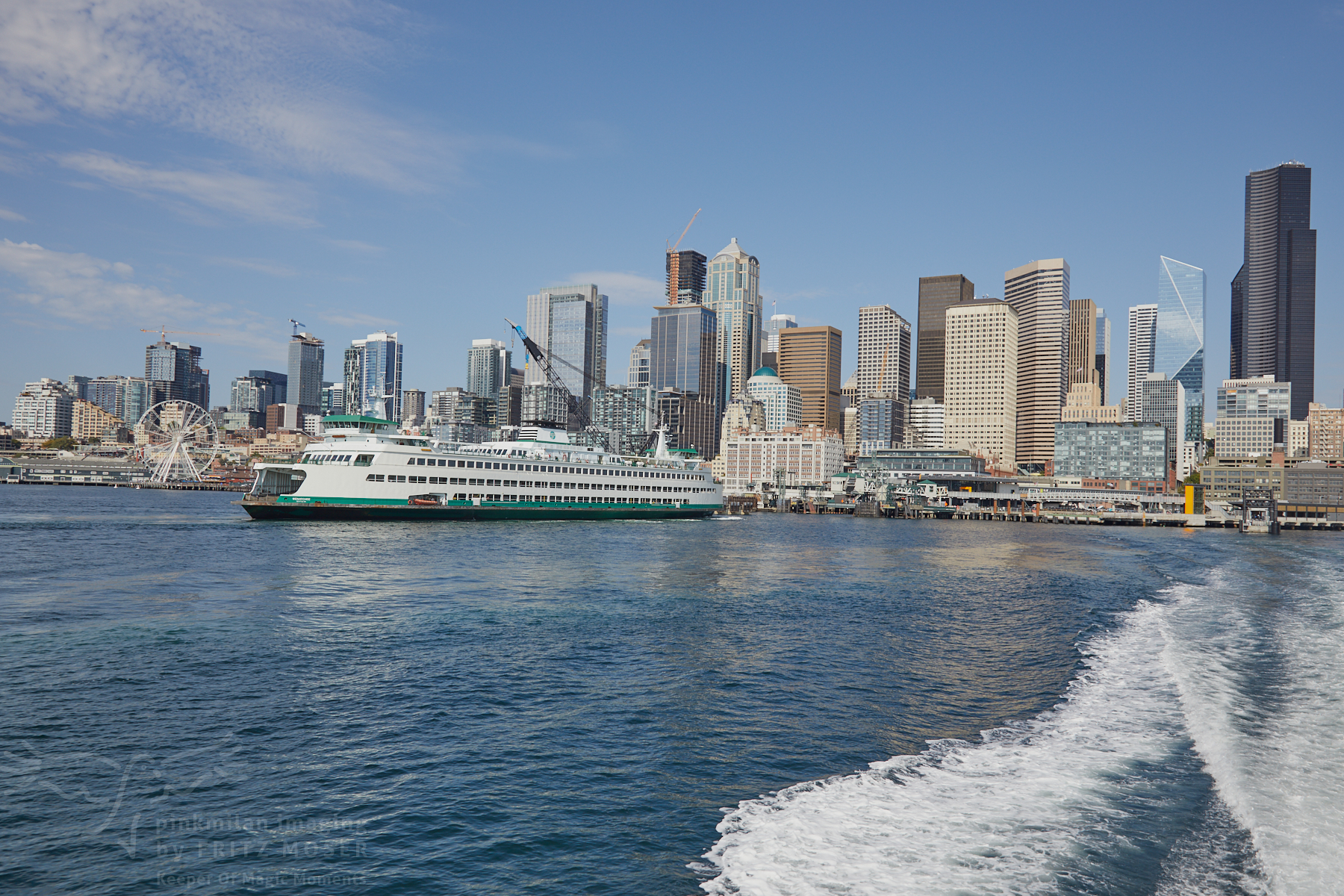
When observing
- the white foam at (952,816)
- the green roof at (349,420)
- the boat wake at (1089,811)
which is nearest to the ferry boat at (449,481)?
the green roof at (349,420)

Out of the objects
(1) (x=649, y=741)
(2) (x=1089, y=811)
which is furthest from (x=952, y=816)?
(1) (x=649, y=741)

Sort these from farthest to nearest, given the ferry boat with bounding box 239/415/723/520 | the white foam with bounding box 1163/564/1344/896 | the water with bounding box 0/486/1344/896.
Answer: the ferry boat with bounding box 239/415/723/520 < the white foam with bounding box 1163/564/1344/896 < the water with bounding box 0/486/1344/896

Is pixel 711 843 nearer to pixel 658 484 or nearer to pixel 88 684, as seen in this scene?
pixel 88 684

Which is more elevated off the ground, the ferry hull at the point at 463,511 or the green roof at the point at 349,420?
the green roof at the point at 349,420

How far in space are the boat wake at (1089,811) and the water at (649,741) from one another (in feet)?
0.26

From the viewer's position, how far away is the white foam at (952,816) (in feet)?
41.0

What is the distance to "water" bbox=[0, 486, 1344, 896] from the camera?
1273 cm

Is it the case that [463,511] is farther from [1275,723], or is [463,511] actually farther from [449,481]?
[1275,723]

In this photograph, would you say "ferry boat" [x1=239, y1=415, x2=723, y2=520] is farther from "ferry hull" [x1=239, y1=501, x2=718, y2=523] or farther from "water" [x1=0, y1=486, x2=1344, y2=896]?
"water" [x1=0, y1=486, x2=1344, y2=896]

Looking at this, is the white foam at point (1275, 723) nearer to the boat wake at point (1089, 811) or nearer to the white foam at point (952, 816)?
the boat wake at point (1089, 811)

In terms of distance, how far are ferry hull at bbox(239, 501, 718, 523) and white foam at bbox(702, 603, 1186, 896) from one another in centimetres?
7571

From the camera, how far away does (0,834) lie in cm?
1309

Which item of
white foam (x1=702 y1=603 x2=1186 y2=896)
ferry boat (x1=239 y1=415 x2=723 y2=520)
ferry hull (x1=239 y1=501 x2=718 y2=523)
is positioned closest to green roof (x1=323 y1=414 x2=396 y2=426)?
ferry boat (x1=239 y1=415 x2=723 y2=520)

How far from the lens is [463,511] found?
301ft
